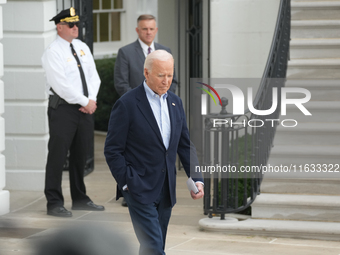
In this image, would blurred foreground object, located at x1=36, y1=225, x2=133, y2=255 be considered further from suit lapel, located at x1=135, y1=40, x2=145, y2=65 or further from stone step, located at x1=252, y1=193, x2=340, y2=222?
suit lapel, located at x1=135, y1=40, x2=145, y2=65

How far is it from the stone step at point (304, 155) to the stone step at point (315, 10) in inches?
117

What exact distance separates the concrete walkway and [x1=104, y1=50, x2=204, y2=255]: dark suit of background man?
0.70ft

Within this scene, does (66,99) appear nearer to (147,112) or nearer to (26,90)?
(26,90)

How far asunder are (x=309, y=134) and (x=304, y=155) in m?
0.43

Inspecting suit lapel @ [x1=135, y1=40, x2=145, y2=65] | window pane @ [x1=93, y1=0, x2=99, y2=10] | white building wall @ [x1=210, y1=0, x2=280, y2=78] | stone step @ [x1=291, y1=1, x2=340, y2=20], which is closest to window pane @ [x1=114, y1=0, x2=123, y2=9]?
window pane @ [x1=93, y1=0, x2=99, y2=10]

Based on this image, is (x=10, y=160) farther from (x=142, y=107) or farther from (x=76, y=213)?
(x=142, y=107)

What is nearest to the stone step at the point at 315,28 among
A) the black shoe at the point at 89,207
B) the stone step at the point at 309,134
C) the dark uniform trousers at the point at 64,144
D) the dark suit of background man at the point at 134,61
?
the stone step at the point at 309,134

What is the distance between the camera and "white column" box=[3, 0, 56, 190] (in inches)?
287

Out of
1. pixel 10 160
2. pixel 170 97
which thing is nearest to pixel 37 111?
pixel 10 160

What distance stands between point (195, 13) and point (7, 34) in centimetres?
267

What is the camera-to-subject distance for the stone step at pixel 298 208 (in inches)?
226

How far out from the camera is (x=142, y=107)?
12.6 feet

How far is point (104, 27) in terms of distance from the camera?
53.0 feet

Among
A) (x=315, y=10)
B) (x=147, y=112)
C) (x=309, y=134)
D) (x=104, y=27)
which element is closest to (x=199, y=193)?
(x=147, y=112)
